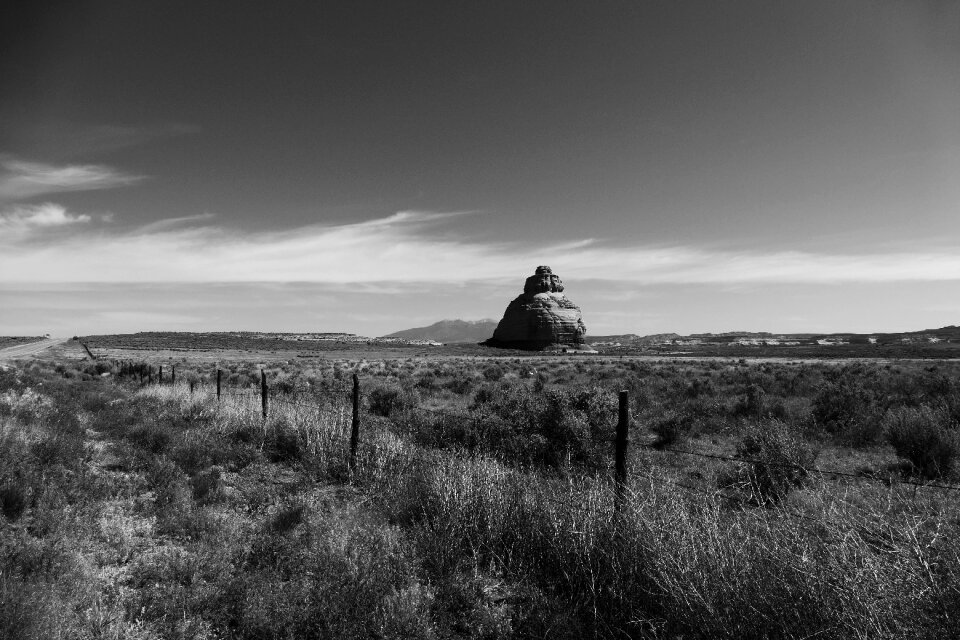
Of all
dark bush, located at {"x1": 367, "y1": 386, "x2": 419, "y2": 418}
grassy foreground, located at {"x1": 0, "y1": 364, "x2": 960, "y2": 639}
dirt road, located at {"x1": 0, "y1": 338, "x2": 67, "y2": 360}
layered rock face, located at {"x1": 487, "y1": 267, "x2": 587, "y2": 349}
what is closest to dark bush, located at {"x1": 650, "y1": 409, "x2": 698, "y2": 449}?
grassy foreground, located at {"x1": 0, "y1": 364, "x2": 960, "y2": 639}

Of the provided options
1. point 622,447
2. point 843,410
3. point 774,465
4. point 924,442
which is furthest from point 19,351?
point 924,442

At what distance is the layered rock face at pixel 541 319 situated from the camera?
11675cm

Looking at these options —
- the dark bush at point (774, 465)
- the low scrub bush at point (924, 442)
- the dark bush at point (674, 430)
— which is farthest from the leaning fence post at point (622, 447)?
the dark bush at point (674, 430)

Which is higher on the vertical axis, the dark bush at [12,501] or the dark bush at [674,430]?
the dark bush at [12,501]

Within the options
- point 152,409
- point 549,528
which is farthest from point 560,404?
point 152,409

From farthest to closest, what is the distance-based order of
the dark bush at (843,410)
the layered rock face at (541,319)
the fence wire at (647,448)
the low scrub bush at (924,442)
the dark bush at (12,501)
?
the layered rock face at (541,319) → the dark bush at (843,410) → the low scrub bush at (924,442) → the dark bush at (12,501) → the fence wire at (647,448)

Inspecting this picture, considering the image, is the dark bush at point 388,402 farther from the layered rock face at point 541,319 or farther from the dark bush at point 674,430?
the layered rock face at point 541,319

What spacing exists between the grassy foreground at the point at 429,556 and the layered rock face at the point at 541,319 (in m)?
108

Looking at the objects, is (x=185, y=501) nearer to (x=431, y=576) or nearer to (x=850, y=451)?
(x=431, y=576)

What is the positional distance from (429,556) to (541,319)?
374 ft

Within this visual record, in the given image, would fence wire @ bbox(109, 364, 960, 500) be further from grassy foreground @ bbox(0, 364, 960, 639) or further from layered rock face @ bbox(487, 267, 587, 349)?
layered rock face @ bbox(487, 267, 587, 349)

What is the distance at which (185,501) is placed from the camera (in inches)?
265

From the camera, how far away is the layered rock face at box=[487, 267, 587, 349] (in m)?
117

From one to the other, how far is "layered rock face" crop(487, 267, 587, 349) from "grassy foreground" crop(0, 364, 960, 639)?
354 feet
